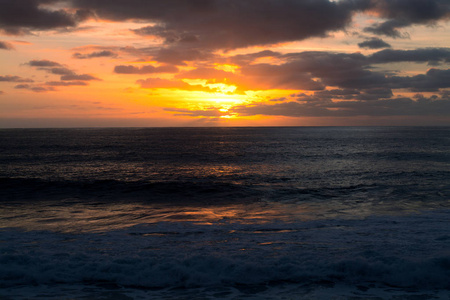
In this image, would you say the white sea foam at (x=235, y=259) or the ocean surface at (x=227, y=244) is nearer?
the ocean surface at (x=227, y=244)

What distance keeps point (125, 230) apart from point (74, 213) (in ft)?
16.8

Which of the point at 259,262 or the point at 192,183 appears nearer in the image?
the point at 259,262

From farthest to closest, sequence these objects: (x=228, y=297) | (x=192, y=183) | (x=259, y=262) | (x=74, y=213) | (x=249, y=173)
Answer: (x=249, y=173), (x=192, y=183), (x=74, y=213), (x=259, y=262), (x=228, y=297)

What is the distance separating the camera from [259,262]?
9523 mm

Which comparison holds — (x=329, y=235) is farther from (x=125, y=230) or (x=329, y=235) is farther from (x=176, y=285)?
(x=125, y=230)

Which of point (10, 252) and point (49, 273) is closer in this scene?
point (49, 273)

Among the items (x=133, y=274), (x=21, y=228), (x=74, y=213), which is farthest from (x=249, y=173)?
(x=133, y=274)

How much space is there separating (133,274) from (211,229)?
15.2 feet

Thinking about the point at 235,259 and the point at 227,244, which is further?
the point at 227,244

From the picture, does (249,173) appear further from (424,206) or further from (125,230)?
(125,230)

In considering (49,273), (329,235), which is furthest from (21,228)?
(329,235)

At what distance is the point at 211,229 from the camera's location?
13.2 meters

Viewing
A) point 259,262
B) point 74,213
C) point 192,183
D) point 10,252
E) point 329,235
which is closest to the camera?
point 259,262

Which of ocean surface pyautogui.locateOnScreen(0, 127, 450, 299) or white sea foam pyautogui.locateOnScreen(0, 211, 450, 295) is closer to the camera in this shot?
ocean surface pyautogui.locateOnScreen(0, 127, 450, 299)
